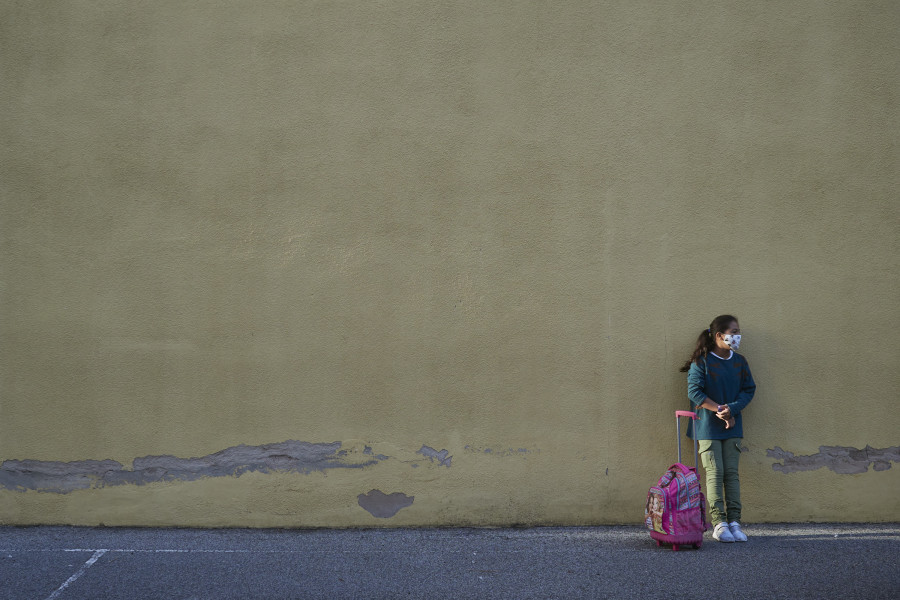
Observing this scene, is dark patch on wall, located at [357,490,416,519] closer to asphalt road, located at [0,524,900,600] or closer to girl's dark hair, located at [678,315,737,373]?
asphalt road, located at [0,524,900,600]

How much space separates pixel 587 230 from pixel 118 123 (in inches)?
150

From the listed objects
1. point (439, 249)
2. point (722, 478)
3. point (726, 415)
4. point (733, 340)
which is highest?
point (439, 249)

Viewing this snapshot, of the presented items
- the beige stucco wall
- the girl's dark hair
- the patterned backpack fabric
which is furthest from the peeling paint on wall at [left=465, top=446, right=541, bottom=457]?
the girl's dark hair

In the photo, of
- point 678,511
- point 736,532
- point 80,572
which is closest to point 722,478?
point 736,532

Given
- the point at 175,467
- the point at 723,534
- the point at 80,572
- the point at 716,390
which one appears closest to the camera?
the point at 80,572

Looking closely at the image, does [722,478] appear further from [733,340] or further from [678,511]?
[733,340]

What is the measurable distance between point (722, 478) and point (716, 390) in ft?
2.18

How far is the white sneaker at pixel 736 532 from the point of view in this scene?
18.0ft

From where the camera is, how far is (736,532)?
18.0 ft

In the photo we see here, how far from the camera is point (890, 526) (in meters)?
5.89

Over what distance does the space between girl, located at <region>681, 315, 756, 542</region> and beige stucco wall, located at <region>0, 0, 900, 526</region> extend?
0.31 metres

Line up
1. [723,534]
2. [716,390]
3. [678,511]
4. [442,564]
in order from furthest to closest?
[716,390], [723,534], [678,511], [442,564]

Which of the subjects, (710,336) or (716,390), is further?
(710,336)

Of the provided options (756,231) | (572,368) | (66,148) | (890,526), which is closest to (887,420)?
(890,526)
